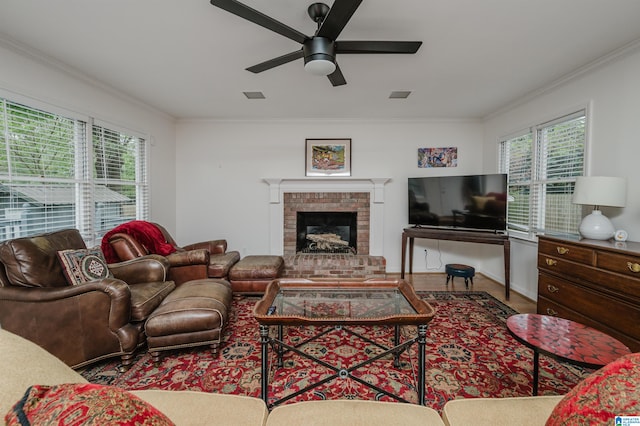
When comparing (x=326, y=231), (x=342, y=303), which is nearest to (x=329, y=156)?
(x=326, y=231)

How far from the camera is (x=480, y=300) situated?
11.0 feet

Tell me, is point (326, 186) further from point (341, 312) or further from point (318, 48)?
point (341, 312)

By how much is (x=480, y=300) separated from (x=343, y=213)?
236cm

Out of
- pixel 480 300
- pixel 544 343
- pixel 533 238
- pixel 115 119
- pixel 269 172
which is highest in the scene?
pixel 115 119

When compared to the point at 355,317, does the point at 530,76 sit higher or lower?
higher

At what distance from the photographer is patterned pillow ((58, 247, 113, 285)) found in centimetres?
213

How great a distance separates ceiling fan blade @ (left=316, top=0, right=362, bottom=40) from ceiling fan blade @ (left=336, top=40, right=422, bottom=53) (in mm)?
119

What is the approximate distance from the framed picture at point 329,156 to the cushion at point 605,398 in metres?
3.97

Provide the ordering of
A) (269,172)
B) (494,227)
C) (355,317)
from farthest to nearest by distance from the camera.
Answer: (269,172), (494,227), (355,317)

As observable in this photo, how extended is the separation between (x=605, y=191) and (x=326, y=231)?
3.43 m

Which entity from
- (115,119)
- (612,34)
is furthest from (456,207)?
(115,119)

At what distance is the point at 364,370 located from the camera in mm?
2016

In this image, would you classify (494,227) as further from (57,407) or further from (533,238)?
(57,407)

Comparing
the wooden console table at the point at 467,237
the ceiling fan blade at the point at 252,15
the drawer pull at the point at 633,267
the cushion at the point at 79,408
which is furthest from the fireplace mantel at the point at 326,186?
the cushion at the point at 79,408
